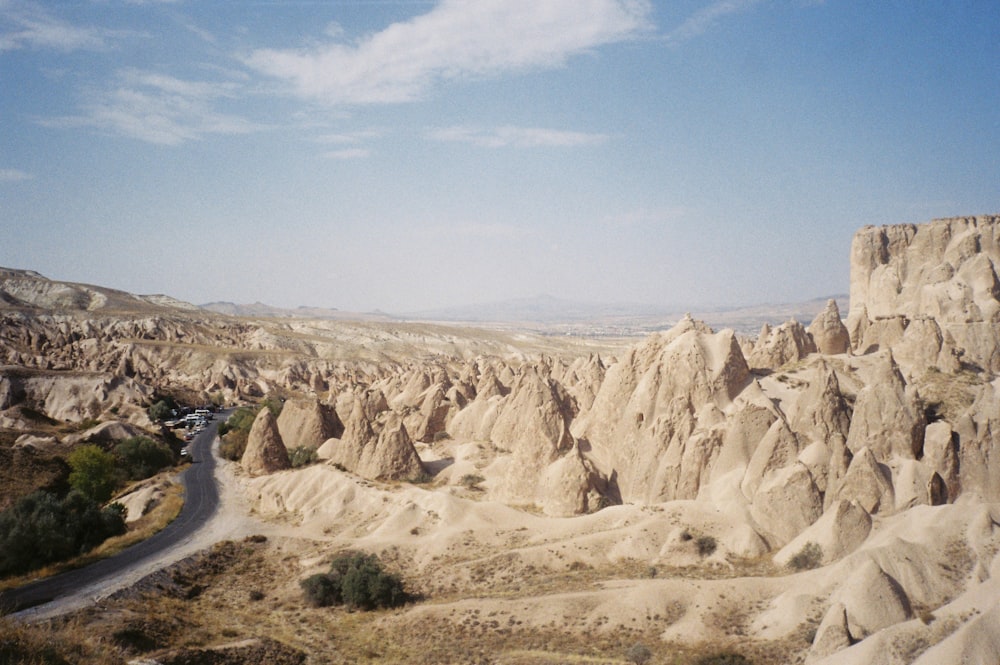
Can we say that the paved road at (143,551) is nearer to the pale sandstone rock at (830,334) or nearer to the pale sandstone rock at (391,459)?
the pale sandstone rock at (391,459)

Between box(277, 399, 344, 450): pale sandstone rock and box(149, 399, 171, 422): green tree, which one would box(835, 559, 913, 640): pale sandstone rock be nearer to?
box(277, 399, 344, 450): pale sandstone rock

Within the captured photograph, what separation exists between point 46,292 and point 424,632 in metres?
167

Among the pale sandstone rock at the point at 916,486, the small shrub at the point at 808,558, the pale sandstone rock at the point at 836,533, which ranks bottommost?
the small shrub at the point at 808,558

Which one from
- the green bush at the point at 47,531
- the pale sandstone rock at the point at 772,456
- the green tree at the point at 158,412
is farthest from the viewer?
the green tree at the point at 158,412

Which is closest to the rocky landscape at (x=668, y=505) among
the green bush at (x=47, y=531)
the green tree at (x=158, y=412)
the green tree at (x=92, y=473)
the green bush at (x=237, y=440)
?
the green tree at (x=92, y=473)

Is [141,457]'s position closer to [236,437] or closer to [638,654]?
[236,437]

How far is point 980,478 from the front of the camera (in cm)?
2891

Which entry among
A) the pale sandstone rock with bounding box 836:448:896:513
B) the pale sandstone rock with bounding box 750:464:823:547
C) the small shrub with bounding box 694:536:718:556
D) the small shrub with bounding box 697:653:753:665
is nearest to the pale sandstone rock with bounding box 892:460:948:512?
the pale sandstone rock with bounding box 836:448:896:513

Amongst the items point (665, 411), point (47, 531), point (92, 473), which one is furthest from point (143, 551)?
point (665, 411)

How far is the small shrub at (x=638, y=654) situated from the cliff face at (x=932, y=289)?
3092 centimetres

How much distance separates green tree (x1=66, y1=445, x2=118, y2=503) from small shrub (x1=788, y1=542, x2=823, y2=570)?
142ft

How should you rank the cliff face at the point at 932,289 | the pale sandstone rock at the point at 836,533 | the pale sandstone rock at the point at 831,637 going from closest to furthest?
the pale sandstone rock at the point at 831,637, the pale sandstone rock at the point at 836,533, the cliff face at the point at 932,289

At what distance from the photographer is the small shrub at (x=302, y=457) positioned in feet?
153

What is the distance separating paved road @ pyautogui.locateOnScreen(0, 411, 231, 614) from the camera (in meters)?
27.2
